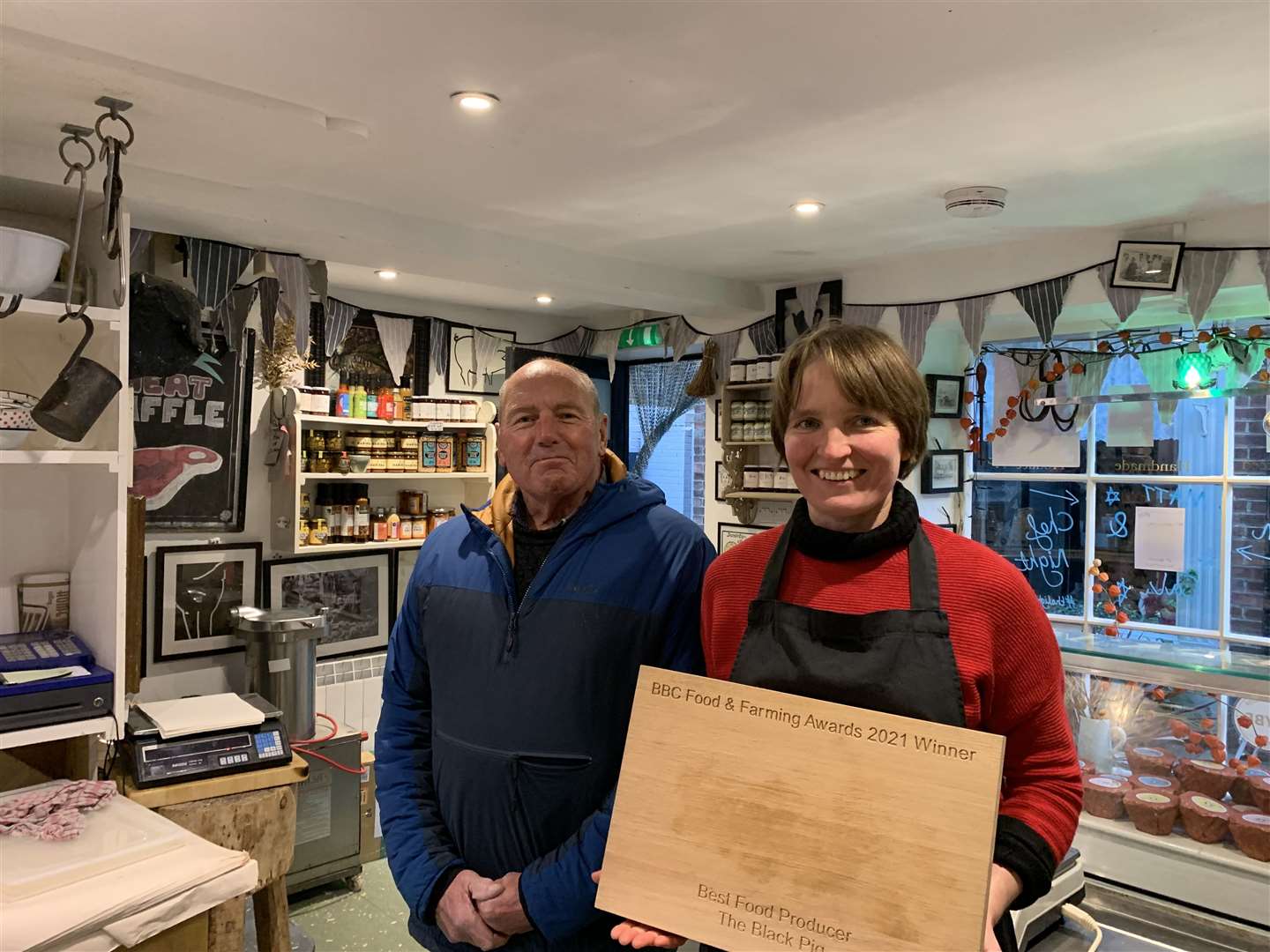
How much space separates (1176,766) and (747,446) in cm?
225

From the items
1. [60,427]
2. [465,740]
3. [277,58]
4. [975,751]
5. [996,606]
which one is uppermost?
[277,58]

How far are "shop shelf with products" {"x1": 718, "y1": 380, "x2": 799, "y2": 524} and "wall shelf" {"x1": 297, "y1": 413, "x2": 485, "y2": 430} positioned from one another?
1.22 m

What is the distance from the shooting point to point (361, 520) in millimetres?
4117

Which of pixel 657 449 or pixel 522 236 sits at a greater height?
pixel 522 236

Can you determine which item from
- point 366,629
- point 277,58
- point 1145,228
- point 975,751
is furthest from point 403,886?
point 1145,228

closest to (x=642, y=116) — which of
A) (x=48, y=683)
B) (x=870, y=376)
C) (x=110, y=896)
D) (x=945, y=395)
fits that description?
(x=870, y=376)

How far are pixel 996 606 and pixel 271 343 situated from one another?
10.4ft

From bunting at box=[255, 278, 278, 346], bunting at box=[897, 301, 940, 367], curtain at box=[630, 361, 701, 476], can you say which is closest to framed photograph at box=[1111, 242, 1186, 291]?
bunting at box=[897, 301, 940, 367]

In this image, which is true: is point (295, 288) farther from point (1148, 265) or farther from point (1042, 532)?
point (1042, 532)

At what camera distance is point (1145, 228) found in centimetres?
335

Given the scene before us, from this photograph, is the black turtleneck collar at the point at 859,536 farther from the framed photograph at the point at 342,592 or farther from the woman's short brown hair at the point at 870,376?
the framed photograph at the point at 342,592

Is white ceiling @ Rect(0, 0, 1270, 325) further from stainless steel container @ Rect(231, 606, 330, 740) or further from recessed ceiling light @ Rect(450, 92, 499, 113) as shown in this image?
stainless steel container @ Rect(231, 606, 330, 740)

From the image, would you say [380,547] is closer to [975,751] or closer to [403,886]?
[403,886]

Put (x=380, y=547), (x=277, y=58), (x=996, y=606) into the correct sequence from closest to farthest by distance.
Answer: (x=996, y=606), (x=277, y=58), (x=380, y=547)
